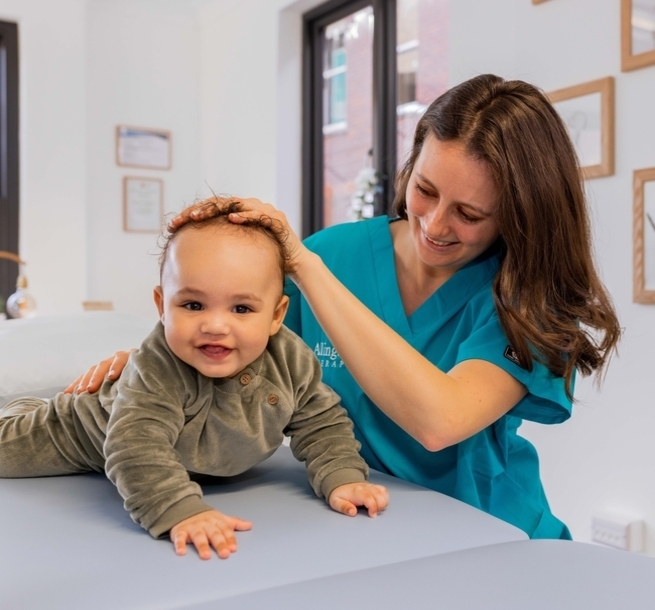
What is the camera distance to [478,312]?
49.3 inches

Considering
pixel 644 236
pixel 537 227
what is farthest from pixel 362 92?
pixel 537 227

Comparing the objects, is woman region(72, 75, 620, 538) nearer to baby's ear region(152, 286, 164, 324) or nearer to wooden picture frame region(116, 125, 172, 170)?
baby's ear region(152, 286, 164, 324)

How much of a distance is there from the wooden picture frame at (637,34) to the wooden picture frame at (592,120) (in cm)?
8

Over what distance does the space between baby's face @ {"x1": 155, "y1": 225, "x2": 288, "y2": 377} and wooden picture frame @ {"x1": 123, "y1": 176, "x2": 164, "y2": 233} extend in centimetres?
350

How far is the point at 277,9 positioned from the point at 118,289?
1766 mm

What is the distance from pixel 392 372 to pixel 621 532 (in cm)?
139

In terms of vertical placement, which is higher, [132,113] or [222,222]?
[132,113]

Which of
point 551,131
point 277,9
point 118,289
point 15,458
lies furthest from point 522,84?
point 118,289

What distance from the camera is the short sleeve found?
113 centimetres

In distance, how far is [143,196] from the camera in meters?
4.43

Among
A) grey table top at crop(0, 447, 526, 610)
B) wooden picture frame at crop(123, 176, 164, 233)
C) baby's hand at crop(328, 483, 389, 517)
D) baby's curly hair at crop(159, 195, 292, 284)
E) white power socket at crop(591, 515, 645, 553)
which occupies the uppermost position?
wooden picture frame at crop(123, 176, 164, 233)

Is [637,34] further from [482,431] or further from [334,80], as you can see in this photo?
[334,80]

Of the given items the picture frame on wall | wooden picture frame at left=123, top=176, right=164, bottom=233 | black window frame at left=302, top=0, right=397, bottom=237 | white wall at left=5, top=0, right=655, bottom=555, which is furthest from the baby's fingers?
wooden picture frame at left=123, top=176, right=164, bottom=233

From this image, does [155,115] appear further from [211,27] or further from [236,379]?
[236,379]
